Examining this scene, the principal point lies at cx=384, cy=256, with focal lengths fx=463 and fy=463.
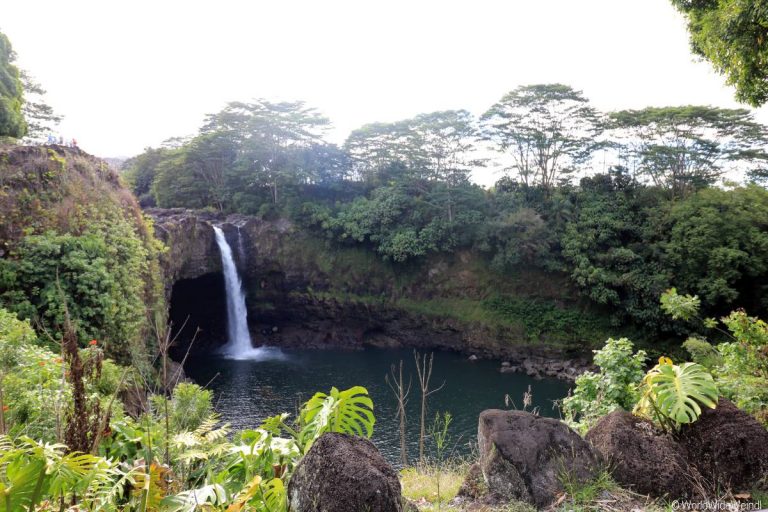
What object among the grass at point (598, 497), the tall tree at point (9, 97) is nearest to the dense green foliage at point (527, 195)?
the tall tree at point (9, 97)

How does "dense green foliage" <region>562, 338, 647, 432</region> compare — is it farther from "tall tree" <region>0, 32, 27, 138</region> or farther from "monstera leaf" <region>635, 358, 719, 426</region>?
"tall tree" <region>0, 32, 27, 138</region>

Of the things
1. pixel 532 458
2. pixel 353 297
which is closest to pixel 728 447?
pixel 532 458

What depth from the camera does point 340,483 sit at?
7.70ft

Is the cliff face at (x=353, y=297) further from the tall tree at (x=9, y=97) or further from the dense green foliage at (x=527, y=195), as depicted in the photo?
the tall tree at (x=9, y=97)

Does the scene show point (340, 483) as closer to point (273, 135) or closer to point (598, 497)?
point (598, 497)

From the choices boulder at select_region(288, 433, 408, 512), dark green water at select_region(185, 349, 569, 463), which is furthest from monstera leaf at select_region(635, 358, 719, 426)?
dark green water at select_region(185, 349, 569, 463)

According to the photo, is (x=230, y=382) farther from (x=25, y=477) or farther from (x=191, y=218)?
(x=25, y=477)

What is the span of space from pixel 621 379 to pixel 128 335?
791cm

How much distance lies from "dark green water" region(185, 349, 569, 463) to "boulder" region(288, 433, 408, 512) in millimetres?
8798

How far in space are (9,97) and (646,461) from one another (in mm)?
15539

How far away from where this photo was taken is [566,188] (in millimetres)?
22156

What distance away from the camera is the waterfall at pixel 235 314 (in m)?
21.9

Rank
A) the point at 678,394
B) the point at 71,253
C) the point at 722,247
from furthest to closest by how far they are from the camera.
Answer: the point at 722,247
the point at 71,253
the point at 678,394

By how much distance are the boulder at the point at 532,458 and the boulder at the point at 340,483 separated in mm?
1330
